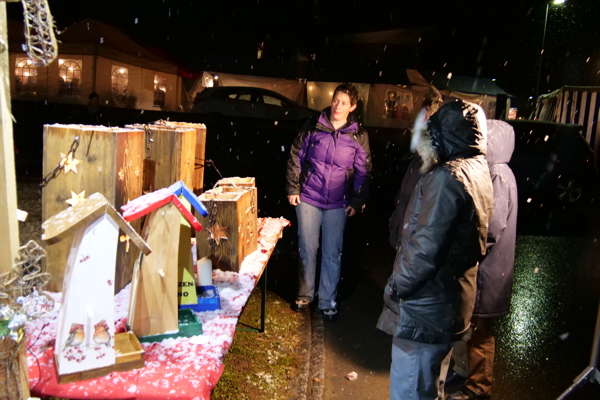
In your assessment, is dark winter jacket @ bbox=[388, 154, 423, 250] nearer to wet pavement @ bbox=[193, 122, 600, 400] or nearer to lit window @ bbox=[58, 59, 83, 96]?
wet pavement @ bbox=[193, 122, 600, 400]

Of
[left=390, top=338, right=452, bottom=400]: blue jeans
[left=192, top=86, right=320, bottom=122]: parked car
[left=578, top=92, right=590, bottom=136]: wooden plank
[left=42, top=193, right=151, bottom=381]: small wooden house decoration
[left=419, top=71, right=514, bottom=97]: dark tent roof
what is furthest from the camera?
[left=419, top=71, right=514, bottom=97]: dark tent roof

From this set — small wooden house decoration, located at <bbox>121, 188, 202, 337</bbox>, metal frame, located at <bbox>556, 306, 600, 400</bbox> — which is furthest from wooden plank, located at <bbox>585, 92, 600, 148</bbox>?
small wooden house decoration, located at <bbox>121, 188, 202, 337</bbox>

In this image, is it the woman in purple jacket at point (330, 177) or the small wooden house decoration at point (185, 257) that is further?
the woman in purple jacket at point (330, 177)

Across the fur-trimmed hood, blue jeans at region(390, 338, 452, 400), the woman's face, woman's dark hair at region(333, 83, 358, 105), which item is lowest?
blue jeans at region(390, 338, 452, 400)

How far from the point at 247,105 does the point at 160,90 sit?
463 centimetres

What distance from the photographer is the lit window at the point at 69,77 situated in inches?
623

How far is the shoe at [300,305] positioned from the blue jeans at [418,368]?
2.22 metres

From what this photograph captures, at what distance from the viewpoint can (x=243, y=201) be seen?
295cm

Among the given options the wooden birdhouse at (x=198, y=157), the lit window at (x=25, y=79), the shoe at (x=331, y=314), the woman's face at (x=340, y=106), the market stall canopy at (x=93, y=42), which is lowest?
the shoe at (x=331, y=314)

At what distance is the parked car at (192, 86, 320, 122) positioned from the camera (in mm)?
15805

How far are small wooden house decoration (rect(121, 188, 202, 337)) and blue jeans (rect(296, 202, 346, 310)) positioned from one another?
2425 millimetres

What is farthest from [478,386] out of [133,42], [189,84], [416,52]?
[416,52]

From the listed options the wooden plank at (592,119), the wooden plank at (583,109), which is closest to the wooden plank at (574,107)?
the wooden plank at (583,109)

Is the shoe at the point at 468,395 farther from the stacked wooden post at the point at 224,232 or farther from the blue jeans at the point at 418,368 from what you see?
the stacked wooden post at the point at 224,232
